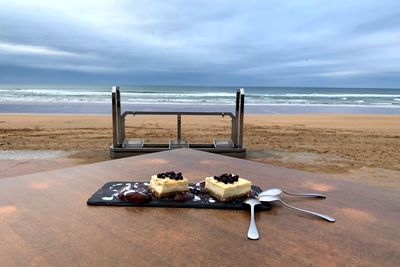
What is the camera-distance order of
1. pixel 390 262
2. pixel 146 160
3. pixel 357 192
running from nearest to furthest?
pixel 390 262 < pixel 357 192 < pixel 146 160

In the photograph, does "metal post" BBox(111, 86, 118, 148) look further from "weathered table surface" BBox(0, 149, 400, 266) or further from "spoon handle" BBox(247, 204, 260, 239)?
"spoon handle" BBox(247, 204, 260, 239)

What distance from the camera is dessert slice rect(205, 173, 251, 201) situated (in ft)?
3.58

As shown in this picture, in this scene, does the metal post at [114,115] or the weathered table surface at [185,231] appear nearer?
the weathered table surface at [185,231]

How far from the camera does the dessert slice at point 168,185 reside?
1113 mm

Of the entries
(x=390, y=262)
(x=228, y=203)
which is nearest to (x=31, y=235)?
(x=228, y=203)

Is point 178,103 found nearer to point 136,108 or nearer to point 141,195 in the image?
point 136,108

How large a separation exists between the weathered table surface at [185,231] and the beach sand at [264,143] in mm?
3281

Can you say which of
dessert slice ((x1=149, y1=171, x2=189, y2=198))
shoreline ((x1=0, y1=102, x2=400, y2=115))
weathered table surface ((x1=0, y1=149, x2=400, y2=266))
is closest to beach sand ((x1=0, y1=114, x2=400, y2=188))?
weathered table surface ((x1=0, y1=149, x2=400, y2=266))

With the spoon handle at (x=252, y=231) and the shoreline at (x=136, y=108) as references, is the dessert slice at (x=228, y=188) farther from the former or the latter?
the shoreline at (x=136, y=108)

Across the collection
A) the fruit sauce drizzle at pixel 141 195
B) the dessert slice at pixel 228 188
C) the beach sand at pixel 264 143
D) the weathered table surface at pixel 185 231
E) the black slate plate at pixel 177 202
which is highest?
the dessert slice at pixel 228 188

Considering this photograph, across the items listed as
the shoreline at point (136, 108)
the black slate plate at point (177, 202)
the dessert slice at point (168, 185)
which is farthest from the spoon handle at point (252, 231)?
the shoreline at point (136, 108)

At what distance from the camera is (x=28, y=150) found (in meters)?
5.61

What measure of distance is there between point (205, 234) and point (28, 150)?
5616mm

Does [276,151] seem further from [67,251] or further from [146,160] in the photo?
[67,251]
